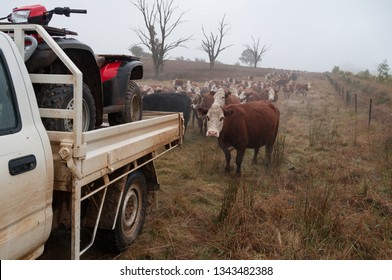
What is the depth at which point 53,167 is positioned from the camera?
2395 mm

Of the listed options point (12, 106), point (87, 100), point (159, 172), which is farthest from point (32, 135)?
point (159, 172)

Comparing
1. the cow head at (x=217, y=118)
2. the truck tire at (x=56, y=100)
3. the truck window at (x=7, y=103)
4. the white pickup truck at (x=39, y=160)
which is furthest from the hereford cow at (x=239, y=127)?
the truck window at (x=7, y=103)

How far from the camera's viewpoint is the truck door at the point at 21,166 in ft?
6.73

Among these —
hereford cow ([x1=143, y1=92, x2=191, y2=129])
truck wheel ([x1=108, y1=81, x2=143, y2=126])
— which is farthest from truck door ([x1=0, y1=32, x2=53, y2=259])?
hereford cow ([x1=143, y1=92, x2=191, y2=129])

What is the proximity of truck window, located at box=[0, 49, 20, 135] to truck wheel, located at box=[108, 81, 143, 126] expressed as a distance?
2207 mm

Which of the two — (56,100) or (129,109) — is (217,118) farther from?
(56,100)

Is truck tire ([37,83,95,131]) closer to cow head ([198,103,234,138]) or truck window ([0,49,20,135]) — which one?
truck window ([0,49,20,135])

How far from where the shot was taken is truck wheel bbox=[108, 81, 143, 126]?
14.8 ft

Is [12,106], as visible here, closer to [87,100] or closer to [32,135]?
[32,135]

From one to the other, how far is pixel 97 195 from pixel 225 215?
183 cm

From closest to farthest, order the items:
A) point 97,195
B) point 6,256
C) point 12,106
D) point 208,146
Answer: point 6,256 → point 12,106 → point 97,195 → point 208,146

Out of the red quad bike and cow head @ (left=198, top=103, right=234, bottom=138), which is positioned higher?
the red quad bike

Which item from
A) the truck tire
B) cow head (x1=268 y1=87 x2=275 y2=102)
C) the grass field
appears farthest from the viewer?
cow head (x1=268 y1=87 x2=275 y2=102)

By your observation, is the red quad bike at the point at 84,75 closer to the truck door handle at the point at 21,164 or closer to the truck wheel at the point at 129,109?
the truck wheel at the point at 129,109
